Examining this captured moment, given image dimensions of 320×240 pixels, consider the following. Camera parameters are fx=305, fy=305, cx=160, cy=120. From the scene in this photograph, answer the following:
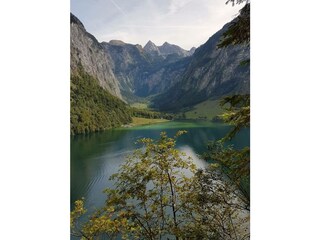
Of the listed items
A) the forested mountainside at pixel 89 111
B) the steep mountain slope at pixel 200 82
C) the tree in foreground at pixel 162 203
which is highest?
the steep mountain slope at pixel 200 82

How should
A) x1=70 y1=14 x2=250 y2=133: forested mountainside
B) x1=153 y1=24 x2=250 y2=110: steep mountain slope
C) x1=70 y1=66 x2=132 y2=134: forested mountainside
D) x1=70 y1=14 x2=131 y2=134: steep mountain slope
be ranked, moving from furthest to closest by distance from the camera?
x1=153 y1=24 x2=250 y2=110: steep mountain slope → x1=70 y1=14 x2=250 y2=133: forested mountainside → x1=70 y1=14 x2=131 y2=134: steep mountain slope → x1=70 y1=66 x2=132 y2=134: forested mountainside

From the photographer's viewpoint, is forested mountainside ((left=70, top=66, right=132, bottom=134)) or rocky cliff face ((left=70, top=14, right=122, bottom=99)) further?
rocky cliff face ((left=70, top=14, right=122, bottom=99))

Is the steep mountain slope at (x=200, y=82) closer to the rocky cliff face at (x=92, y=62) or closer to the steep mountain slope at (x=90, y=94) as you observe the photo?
the rocky cliff face at (x=92, y=62)

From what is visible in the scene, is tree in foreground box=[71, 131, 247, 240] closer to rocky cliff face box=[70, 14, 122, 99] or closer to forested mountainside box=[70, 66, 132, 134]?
forested mountainside box=[70, 66, 132, 134]

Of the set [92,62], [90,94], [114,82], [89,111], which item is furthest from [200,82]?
[89,111]

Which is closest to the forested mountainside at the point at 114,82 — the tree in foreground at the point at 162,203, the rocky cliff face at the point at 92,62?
the rocky cliff face at the point at 92,62

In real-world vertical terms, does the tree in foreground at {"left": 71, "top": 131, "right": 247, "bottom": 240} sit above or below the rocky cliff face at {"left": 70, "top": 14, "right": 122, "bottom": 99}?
below

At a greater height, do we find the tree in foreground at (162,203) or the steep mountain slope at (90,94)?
the steep mountain slope at (90,94)

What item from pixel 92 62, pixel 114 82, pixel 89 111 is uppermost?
pixel 92 62

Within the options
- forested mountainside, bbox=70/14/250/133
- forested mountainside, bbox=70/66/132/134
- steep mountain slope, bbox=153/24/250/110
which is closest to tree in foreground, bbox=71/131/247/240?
forested mountainside, bbox=70/66/132/134

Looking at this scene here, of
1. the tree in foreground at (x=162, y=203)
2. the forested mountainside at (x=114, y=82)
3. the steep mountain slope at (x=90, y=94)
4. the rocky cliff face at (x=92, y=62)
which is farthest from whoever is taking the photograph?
the rocky cliff face at (x=92, y=62)

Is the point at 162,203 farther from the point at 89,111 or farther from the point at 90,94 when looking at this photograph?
the point at 90,94

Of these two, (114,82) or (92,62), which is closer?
(92,62)

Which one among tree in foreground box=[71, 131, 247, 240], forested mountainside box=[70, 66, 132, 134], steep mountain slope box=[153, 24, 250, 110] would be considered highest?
steep mountain slope box=[153, 24, 250, 110]
